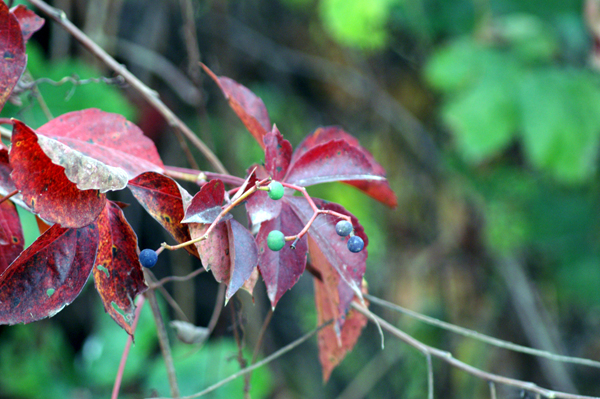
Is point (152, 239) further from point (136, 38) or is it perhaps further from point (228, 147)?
point (136, 38)

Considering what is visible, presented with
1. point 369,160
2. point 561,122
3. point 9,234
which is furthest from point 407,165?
point 9,234

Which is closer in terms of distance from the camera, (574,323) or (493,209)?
(493,209)

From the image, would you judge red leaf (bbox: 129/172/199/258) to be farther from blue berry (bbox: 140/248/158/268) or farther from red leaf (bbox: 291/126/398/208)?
red leaf (bbox: 291/126/398/208)

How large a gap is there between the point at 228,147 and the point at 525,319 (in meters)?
1.06

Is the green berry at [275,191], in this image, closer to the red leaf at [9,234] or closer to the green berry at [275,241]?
the green berry at [275,241]

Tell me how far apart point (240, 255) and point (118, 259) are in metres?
0.10

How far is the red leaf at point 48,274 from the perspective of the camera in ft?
1.05

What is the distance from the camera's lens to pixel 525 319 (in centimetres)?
142

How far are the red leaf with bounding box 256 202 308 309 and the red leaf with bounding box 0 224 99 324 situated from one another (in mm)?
125

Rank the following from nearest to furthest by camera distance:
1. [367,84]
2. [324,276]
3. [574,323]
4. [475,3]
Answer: [324,276] < [475,3] < [367,84] < [574,323]

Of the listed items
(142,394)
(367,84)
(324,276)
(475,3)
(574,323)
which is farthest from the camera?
(574,323)

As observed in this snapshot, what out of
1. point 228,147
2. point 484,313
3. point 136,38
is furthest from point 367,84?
point 484,313

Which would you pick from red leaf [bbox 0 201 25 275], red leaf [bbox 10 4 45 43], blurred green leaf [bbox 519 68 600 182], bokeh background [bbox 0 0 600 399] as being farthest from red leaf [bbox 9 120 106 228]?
blurred green leaf [bbox 519 68 600 182]

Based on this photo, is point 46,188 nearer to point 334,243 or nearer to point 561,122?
point 334,243
